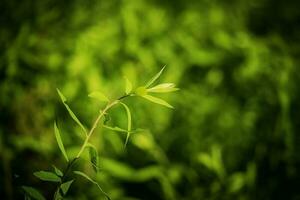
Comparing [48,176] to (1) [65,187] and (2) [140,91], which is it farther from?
(2) [140,91]

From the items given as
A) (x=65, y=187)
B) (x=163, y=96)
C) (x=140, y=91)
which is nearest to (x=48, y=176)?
(x=65, y=187)

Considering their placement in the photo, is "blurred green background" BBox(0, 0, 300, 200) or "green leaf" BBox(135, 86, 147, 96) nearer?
"green leaf" BBox(135, 86, 147, 96)

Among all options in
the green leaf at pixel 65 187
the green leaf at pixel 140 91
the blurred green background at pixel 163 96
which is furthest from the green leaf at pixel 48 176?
the blurred green background at pixel 163 96

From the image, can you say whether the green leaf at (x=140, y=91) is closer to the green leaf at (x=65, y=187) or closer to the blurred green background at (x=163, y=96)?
the green leaf at (x=65, y=187)

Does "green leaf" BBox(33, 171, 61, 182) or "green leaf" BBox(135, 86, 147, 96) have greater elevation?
"green leaf" BBox(135, 86, 147, 96)

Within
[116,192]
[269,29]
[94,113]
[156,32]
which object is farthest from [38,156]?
[269,29]

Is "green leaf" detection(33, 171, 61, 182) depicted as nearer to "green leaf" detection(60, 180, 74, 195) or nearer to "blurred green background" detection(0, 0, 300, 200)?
"green leaf" detection(60, 180, 74, 195)

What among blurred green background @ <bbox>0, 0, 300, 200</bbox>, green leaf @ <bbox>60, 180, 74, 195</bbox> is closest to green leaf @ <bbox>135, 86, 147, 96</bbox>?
green leaf @ <bbox>60, 180, 74, 195</bbox>

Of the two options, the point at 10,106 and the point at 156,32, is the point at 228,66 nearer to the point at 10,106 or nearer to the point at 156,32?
the point at 156,32
